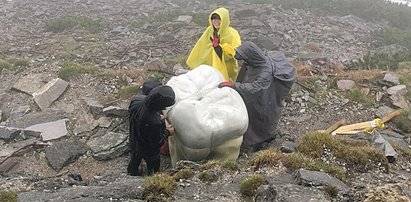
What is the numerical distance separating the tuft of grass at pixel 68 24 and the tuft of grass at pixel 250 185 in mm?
9944

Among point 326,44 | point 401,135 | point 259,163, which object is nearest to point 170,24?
point 326,44

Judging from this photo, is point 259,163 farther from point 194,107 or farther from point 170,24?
point 170,24

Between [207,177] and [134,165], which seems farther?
[134,165]

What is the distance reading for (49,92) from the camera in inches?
263

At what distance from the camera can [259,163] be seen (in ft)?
13.4

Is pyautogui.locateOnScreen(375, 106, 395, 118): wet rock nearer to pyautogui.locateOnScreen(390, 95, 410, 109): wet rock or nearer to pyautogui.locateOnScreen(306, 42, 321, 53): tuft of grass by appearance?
pyautogui.locateOnScreen(390, 95, 410, 109): wet rock

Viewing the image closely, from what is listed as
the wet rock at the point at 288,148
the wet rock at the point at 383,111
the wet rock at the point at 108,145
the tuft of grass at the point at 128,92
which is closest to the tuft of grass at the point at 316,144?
the wet rock at the point at 288,148

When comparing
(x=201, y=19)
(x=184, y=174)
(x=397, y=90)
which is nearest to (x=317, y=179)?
(x=184, y=174)

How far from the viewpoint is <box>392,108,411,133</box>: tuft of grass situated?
5.89 meters

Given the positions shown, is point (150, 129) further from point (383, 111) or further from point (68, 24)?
point (68, 24)

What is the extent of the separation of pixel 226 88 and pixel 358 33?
1077 cm

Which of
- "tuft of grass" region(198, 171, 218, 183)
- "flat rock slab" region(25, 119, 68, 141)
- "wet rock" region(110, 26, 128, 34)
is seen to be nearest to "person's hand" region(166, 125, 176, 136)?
"tuft of grass" region(198, 171, 218, 183)

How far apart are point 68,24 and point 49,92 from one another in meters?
6.58

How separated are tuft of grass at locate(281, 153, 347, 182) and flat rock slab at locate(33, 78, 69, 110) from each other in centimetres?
394
